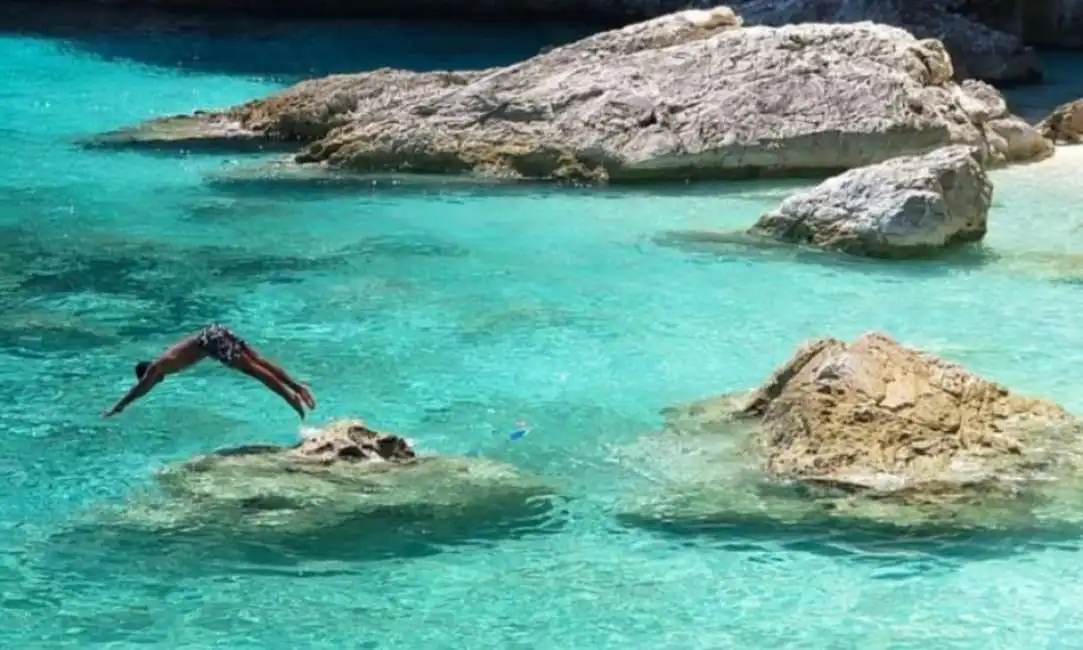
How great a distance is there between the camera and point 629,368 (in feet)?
27.0

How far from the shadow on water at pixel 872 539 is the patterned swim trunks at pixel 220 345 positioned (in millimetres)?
1543

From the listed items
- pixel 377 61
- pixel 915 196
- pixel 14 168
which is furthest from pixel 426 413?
pixel 377 61

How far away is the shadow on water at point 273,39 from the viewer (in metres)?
21.2

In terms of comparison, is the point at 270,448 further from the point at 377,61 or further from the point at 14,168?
the point at 377,61

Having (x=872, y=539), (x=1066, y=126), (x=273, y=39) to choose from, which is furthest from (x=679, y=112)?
(x=273, y=39)

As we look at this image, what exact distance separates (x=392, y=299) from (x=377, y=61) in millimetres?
12242

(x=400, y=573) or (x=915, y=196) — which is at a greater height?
(x=915, y=196)

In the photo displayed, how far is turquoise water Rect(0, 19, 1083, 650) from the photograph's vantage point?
5.51 metres

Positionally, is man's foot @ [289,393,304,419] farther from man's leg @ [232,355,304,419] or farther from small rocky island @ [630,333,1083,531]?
small rocky island @ [630,333,1083,531]

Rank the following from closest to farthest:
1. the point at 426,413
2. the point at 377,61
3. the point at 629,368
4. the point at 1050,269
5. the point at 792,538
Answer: the point at 792,538 < the point at 426,413 < the point at 629,368 < the point at 1050,269 < the point at 377,61

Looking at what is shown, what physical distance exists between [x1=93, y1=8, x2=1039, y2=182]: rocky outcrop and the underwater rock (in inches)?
243

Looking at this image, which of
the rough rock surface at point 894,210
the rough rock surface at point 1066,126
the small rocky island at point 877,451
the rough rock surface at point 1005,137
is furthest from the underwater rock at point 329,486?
the rough rock surface at point 1066,126

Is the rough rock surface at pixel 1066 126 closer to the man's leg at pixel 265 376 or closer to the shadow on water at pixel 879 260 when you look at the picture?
the shadow on water at pixel 879 260

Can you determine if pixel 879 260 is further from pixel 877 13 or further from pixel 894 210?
pixel 877 13
